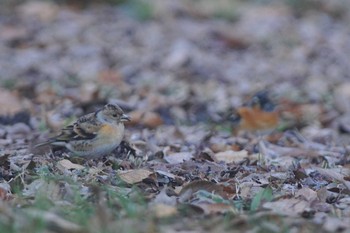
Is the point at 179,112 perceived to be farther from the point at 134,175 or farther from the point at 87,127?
the point at 134,175

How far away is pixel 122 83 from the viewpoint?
9.67 meters

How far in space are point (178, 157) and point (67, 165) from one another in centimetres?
101

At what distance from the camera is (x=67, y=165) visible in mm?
5715

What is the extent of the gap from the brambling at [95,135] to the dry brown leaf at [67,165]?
18cm

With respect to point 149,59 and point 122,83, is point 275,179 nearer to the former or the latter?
point 122,83

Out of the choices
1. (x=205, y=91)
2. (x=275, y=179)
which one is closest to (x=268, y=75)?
(x=205, y=91)

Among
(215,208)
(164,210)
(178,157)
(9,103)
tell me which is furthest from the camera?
(9,103)

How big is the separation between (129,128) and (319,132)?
1.74m

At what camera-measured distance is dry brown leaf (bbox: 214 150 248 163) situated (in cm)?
652

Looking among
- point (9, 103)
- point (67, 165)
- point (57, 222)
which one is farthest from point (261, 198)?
point (9, 103)

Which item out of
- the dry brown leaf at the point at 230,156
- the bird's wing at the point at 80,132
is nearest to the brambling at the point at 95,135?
the bird's wing at the point at 80,132

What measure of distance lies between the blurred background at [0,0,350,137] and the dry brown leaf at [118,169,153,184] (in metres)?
2.12

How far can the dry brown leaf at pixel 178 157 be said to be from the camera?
20.7 ft

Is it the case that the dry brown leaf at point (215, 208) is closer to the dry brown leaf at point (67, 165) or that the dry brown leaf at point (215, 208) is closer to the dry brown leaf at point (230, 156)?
the dry brown leaf at point (67, 165)
